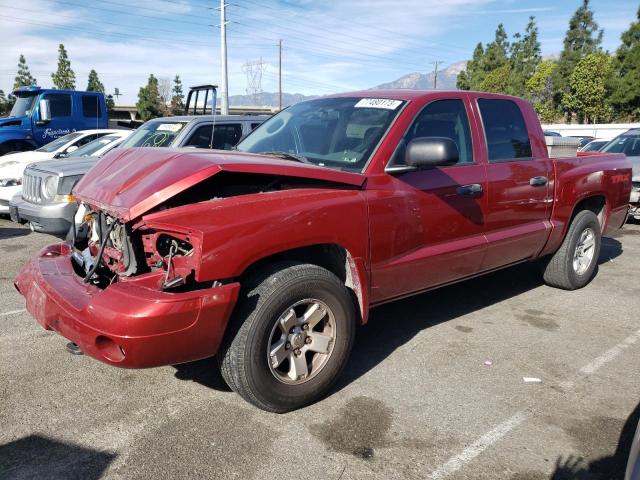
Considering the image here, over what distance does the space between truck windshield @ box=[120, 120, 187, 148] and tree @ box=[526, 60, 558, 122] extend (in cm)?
4569

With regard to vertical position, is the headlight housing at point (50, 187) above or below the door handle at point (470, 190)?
below

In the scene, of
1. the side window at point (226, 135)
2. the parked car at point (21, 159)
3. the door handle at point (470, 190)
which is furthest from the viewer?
the parked car at point (21, 159)

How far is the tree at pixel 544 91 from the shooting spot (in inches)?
1874

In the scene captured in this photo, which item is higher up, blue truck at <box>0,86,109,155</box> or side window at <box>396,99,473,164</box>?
blue truck at <box>0,86,109,155</box>

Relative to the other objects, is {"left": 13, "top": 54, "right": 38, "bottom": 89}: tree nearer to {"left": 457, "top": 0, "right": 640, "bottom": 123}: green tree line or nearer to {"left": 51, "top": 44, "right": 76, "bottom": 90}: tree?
{"left": 51, "top": 44, "right": 76, "bottom": 90}: tree

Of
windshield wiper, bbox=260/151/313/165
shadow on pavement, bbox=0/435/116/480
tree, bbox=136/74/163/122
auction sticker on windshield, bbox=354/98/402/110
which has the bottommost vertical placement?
shadow on pavement, bbox=0/435/116/480

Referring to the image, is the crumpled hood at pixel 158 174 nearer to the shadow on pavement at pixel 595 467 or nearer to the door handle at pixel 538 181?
the shadow on pavement at pixel 595 467

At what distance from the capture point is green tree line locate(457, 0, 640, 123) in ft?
123

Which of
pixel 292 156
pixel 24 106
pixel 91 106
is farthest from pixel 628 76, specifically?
pixel 292 156

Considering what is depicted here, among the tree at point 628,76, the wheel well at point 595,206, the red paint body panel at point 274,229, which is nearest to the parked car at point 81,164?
the red paint body panel at point 274,229

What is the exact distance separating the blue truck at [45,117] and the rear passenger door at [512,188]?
37.6 feet

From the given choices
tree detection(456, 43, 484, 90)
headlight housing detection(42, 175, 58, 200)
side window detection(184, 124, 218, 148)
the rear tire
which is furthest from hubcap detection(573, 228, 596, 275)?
tree detection(456, 43, 484, 90)

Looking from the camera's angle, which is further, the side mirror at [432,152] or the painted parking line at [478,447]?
the side mirror at [432,152]

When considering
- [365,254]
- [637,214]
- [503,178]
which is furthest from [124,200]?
[637,214]
